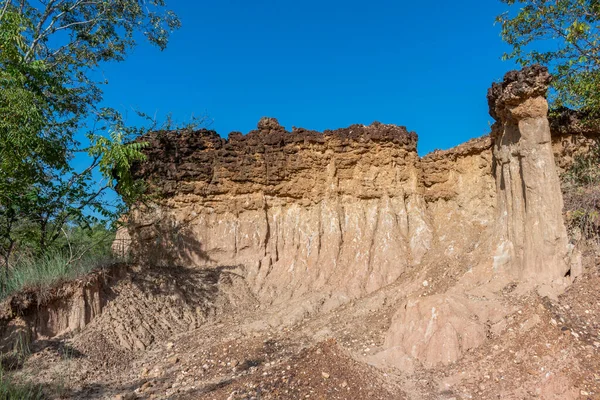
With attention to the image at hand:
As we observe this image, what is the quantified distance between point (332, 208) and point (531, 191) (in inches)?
194

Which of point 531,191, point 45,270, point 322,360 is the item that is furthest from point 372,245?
point 45,270

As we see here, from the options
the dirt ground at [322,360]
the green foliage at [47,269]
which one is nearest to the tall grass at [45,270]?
the green foliage at [47,269]

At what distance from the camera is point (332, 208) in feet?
38.0

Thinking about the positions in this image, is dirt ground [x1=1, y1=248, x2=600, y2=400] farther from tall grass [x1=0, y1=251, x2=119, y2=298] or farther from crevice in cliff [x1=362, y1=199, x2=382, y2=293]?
tall grass [x1=0, y1=251, x2=119, y2=298]

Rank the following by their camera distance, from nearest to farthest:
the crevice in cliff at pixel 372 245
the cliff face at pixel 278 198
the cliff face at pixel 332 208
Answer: the cliff face at pixel 332 208, the crevice in cliff at pixel 372 245, the cliff face at pixel 278 198

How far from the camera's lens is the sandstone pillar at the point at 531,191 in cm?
795

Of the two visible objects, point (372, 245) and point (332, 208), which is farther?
point (332, 208)

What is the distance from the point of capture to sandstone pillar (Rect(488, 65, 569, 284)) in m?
7.95

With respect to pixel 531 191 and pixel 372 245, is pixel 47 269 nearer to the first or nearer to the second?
pixel 372 245

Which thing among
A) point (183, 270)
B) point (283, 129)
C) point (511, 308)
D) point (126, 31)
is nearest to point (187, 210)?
point (183, 270)

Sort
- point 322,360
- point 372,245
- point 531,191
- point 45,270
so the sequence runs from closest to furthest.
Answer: point 322,360, point 531,191, point 45,270, point 372,245

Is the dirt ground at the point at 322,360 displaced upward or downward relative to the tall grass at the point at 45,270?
downward

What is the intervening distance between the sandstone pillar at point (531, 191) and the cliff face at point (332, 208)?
68 millimetres

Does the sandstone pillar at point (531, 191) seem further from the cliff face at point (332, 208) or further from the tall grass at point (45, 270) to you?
the tall grass at point (45, 270)
